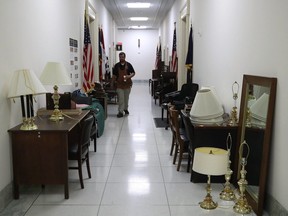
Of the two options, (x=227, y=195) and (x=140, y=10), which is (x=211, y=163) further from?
(x=140, y=10)

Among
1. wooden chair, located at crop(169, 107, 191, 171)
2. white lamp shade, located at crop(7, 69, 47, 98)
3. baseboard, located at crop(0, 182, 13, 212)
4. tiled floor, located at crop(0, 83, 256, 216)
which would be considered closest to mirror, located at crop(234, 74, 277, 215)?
tiled floor, located at crop(0, 83, 256, 216)

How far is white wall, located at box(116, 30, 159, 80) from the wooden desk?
642 inches

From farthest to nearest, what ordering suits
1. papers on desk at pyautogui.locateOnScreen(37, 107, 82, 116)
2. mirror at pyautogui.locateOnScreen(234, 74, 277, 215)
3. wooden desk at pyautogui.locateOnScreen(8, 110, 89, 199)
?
1. papers on desk at pyautogui.locateOnScreen(37, 107, 82, 116)
2. wooden desk at pyautogui.locateOnScreen(8, 110, 89, 199)
3. mirror at pyautogui.locateOnScreen(234, 74, 277, 215)

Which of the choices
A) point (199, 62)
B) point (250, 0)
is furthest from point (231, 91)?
point (199, 62)

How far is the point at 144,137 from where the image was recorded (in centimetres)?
612

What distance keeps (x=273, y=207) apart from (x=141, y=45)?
675 inches

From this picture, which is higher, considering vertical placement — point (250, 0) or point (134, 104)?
point (250, 0)

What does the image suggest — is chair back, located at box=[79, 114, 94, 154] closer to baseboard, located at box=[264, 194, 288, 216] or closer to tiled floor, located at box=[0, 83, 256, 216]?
tiled floor, located at box=[0, 83, 256, 216]

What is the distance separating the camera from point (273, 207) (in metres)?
2.90

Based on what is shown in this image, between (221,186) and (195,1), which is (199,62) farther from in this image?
(221,186)

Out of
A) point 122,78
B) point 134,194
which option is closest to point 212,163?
point 134,194

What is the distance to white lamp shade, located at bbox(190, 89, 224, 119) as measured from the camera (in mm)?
3920

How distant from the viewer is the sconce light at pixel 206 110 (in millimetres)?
3918

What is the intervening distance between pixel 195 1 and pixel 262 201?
488 centimetres
